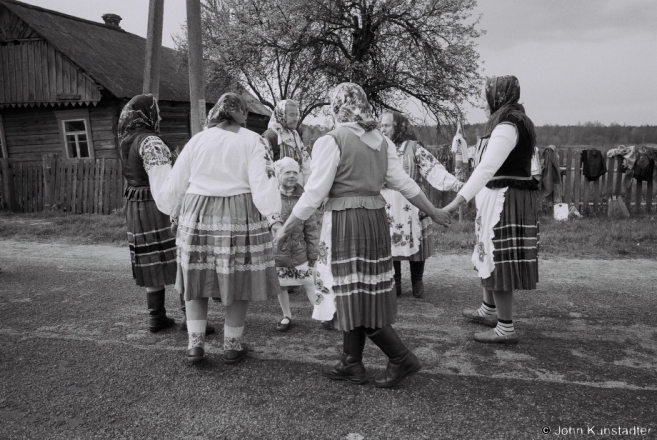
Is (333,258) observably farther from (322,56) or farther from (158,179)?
(322,56)

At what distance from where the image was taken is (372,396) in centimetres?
300

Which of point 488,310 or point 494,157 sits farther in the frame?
point 488,310

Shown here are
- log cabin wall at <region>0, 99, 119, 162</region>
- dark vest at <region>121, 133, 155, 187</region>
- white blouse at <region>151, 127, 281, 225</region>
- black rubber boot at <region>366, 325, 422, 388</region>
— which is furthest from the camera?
log cabin wall at <region>0, 99, 119, 162</region>

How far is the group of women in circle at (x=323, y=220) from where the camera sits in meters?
3.02

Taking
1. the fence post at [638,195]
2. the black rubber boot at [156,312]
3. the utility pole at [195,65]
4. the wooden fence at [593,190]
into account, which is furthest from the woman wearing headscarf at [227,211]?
the fence post at [638,195]

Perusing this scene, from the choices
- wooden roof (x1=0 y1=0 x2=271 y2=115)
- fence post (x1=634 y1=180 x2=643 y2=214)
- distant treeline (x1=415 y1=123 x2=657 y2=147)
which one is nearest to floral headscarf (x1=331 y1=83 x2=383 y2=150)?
fence post (x1=634 y1=180 x2=643 y2=214)

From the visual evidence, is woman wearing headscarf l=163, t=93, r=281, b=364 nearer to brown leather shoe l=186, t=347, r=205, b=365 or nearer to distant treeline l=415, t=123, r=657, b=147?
brown leather shoe l=186, t=347, r=205, b=365

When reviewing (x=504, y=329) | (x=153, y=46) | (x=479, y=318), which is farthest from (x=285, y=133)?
(x=153, y=46)

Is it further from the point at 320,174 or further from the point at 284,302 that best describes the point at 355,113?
the point at 284,302

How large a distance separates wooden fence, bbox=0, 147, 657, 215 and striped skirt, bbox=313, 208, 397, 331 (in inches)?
310

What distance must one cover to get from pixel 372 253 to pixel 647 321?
2760 millimetres

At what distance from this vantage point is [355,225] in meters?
3.00

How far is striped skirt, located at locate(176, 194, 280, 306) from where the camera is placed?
3.32 metres

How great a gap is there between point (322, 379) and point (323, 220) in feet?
3.54
